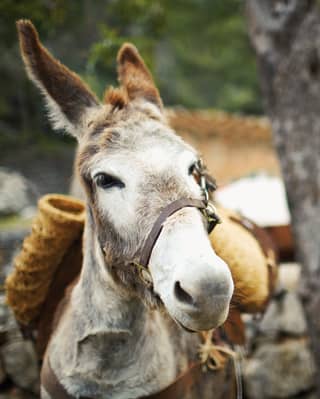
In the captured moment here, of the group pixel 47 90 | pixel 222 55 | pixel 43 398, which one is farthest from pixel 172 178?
pixel 222 55

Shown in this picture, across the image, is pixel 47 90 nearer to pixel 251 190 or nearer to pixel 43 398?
pixel 43 398

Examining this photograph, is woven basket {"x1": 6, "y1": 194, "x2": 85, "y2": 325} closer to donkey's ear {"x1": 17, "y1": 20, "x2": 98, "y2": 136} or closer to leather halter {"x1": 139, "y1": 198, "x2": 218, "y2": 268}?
donkey's ear {"x1": 17, "y1": 20, "x2": 98, "y2": 136}

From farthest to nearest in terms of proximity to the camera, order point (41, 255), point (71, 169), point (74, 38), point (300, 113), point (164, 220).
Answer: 1. point (71, 169)
2. point (300, 113)
3. point (74, 38)
4. point (41, 255)
5. point (164, 220)

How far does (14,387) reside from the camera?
9.42 feet

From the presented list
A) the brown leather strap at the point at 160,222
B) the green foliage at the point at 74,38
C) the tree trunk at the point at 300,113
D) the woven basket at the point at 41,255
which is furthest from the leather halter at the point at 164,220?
the tree trunk at the point at 300,113

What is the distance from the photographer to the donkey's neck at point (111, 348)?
175cm

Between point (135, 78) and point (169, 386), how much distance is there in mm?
1260

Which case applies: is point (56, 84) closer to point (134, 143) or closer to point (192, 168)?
point (134, 143)

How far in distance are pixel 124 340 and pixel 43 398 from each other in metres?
0.49

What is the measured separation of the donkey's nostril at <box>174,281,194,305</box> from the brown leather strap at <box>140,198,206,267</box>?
165mm

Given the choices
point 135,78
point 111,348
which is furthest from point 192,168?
point 111,348

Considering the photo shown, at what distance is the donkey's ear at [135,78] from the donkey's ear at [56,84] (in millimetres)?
188

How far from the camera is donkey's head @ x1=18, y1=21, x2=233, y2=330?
4.02 ft

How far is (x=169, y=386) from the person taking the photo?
70.9 inches
